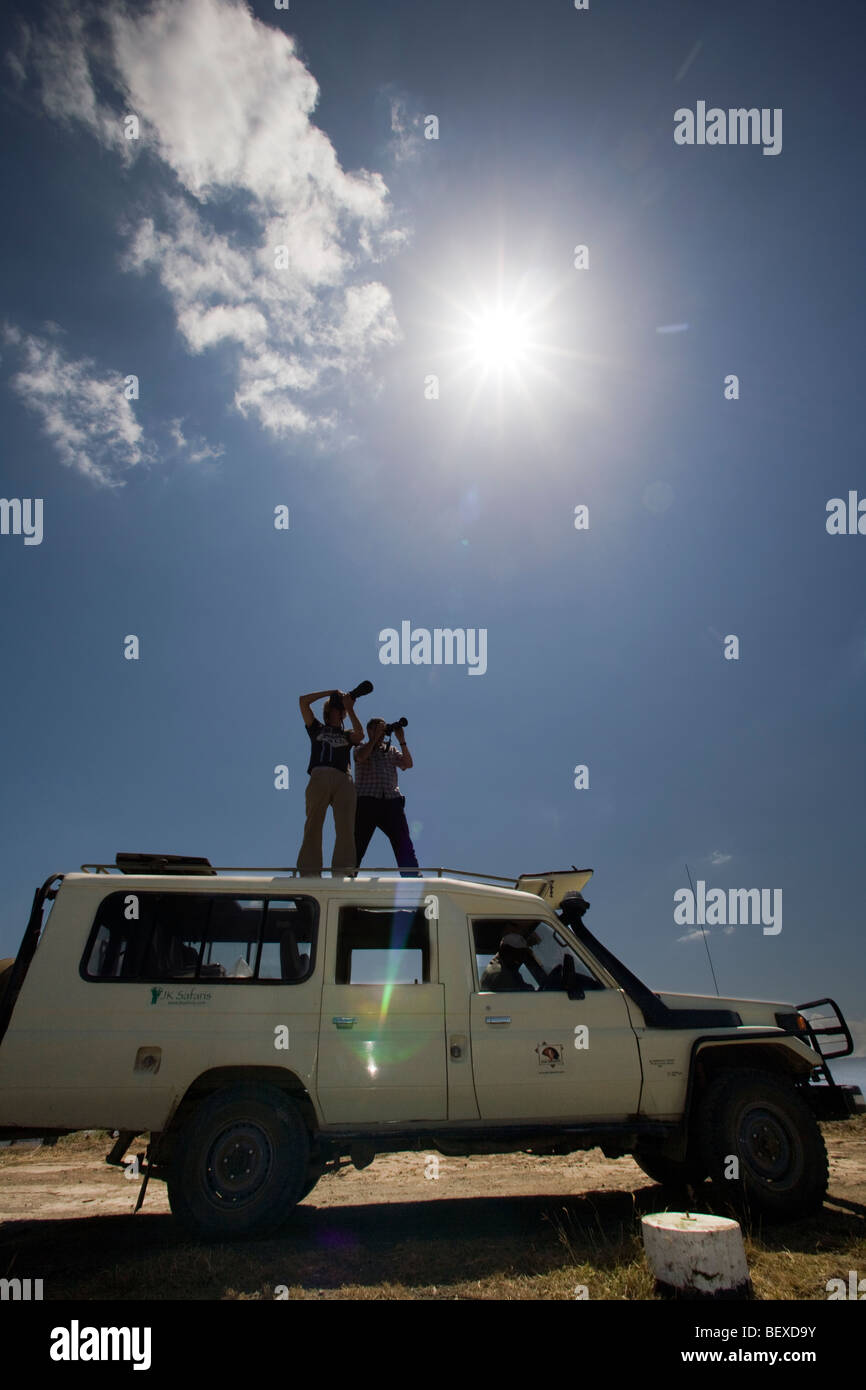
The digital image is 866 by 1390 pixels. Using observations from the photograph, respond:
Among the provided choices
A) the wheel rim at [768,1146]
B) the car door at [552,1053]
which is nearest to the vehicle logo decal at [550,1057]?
the car door at [552,1053]

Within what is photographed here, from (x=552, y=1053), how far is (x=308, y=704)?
4493 millimetres

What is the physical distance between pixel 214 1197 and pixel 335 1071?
1.12 m

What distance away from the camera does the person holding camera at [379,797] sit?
7953mm

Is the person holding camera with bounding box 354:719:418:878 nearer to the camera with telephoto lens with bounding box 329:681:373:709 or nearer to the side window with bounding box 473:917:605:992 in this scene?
the camera with telephoto lens with bounding box 329:681:373:709

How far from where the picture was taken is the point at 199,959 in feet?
17.6

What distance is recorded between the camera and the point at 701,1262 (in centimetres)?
370

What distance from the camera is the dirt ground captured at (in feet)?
13.2

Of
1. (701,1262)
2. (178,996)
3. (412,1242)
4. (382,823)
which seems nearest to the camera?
(701,1262)

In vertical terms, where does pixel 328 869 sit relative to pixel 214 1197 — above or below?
above

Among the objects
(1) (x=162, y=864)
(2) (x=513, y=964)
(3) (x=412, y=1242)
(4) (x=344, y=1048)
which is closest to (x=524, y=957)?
(2) (x=513, y=964)

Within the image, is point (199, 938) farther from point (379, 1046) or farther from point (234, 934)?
point (379, 1046)

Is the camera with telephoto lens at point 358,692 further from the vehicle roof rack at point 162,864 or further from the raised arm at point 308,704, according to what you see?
the vehicle roof rack at point 162,864
